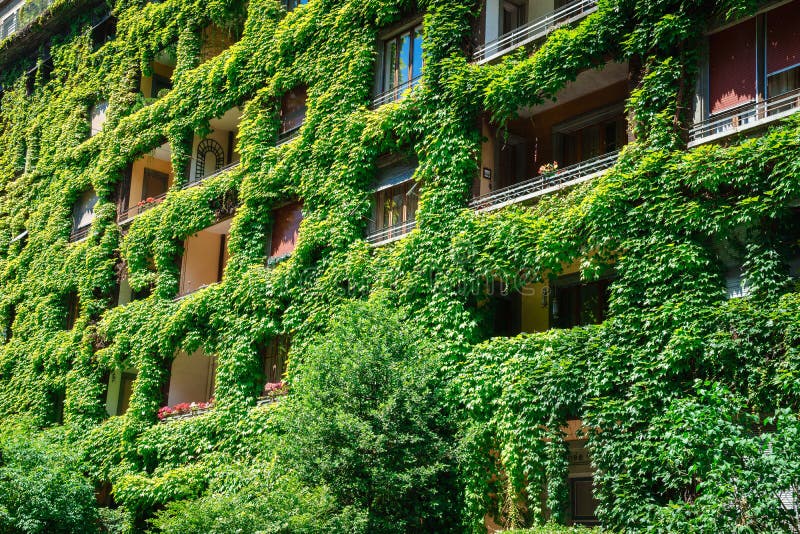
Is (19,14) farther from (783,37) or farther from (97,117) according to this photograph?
(783,37)

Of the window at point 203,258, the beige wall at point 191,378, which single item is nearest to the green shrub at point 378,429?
the beige wall at point 191,378

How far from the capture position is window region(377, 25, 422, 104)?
24922mm

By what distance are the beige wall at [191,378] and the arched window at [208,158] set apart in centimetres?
602

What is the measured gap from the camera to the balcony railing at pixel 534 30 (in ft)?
69.8

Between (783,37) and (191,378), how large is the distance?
20.2 m

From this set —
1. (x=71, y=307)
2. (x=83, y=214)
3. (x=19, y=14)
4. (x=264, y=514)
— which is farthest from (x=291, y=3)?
(x=19, y=14)

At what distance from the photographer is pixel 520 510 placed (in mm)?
18938

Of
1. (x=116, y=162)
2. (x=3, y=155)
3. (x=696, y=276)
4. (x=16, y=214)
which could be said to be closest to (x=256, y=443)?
(x=696, y=276)

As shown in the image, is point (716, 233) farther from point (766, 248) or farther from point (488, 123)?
point (488, 123)

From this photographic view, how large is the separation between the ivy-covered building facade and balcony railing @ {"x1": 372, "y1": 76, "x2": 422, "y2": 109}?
106mm

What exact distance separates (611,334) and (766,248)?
3.10m

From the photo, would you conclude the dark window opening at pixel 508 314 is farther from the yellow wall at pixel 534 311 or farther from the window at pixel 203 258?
the window at pixel 203 258

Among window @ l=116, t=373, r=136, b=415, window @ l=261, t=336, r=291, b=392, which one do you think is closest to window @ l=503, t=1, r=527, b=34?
window @ l=261, t=336, r=291, b=392

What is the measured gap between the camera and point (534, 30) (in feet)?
76.3
